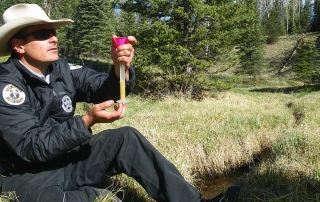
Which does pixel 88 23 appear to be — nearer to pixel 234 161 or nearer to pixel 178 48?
pixel 178 48

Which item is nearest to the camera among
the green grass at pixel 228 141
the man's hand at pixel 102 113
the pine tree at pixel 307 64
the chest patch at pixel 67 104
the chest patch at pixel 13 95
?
the man's hand at pixel 102 113

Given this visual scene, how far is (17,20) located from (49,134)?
2.86ft

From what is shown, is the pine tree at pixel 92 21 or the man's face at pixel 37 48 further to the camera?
the pine tree at pixel 92 21

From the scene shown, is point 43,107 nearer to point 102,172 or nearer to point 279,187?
point 102,172

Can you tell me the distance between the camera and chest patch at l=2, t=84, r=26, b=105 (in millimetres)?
2230

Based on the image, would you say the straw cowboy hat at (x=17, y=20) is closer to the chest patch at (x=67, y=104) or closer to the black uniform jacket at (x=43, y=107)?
the black uniform jacket at (x=43, y=107)

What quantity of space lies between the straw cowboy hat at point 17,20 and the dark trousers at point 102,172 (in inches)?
37.9

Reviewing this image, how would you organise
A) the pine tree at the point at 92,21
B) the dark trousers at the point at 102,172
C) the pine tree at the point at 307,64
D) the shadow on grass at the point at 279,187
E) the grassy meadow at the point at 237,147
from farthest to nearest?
the pine tree at the point at 92,21, the pine tree at the point at 307,64, the grassy meadow at the point at 237,147, the shadow on grass at the point at 279,187, the dark trousers at the point at 102,172

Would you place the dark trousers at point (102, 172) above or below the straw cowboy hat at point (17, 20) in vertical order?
below

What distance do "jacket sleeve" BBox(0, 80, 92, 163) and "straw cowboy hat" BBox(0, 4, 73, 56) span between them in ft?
1.42

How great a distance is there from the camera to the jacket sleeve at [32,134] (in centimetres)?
212

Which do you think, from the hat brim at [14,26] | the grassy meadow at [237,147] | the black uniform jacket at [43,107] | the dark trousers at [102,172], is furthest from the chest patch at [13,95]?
the grassy meadow at [237,147]

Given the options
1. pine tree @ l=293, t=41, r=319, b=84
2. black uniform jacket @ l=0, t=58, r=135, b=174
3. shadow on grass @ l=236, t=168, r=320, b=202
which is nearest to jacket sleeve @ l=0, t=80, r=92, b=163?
black uniform jacket @ l=0, t=58, r=135, b=174

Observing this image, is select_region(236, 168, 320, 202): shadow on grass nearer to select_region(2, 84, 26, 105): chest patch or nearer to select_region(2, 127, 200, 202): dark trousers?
select_region(2, 127, 200, 202): dark trousers
